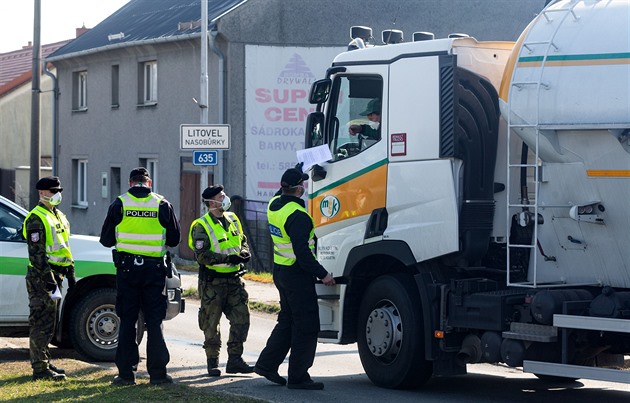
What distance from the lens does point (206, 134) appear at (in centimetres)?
1795

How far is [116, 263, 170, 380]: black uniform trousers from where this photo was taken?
10.1m

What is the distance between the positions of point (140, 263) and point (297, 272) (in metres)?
1.39

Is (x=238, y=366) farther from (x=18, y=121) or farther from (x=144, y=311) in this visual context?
(x=18, y=121)

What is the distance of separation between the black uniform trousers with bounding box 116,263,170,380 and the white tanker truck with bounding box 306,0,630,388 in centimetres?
168

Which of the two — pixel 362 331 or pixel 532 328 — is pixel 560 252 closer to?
pixel 532 328

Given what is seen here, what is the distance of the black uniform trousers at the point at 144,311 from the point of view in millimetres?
10062

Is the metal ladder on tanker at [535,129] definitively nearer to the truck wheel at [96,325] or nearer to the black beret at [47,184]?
the black beret at [47,184]

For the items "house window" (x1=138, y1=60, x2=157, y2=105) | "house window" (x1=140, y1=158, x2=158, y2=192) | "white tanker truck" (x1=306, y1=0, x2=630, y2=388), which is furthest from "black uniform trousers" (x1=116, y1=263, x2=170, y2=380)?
"house window" (x1=138, y1=60, x2=157, y2=105)

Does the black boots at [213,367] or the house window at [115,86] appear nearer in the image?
the black boots at [213,367]

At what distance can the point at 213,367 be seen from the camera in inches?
436

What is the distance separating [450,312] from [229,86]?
16.6 meters

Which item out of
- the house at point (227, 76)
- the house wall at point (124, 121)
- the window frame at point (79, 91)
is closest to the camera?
the house at point (227, 76)

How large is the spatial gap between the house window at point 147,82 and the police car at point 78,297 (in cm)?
1794

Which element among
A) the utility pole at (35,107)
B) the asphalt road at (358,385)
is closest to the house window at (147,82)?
A: the utility pole at (35,107)
